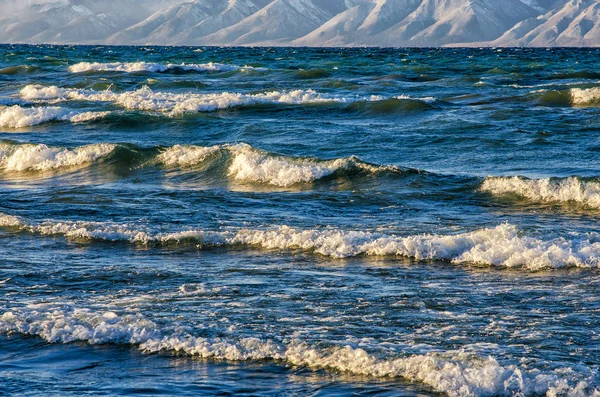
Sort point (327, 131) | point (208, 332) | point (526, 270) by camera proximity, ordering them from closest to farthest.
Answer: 1. point (208, 332)
2. point (526, 270)
3. point (327, 131)

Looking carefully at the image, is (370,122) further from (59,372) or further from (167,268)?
(59,372)

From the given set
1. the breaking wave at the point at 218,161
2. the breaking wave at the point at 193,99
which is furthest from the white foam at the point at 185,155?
the breaking wave at the point at 193,99

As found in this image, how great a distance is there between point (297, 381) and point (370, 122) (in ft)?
68.2

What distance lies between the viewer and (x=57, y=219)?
551 inches

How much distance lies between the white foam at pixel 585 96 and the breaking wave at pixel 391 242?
2002cm

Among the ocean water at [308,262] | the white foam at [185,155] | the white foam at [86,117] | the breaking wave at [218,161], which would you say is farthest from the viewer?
the white foam at [86,117]

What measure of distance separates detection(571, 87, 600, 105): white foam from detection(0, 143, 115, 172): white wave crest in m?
16.7

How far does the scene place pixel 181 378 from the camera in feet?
23.8

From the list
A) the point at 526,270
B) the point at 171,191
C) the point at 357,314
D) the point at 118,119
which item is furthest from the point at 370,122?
the point at 357,314

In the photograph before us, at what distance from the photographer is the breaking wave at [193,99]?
104ft

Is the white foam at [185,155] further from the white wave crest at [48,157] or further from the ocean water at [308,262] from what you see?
the white wave crest at [48,157]

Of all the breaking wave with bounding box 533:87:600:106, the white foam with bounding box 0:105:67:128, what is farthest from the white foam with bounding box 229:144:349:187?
the breaking wave with bounding box 533:87:600:106

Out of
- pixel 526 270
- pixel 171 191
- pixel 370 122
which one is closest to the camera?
pixel 526 270

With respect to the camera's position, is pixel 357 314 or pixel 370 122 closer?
pixel 357 314
